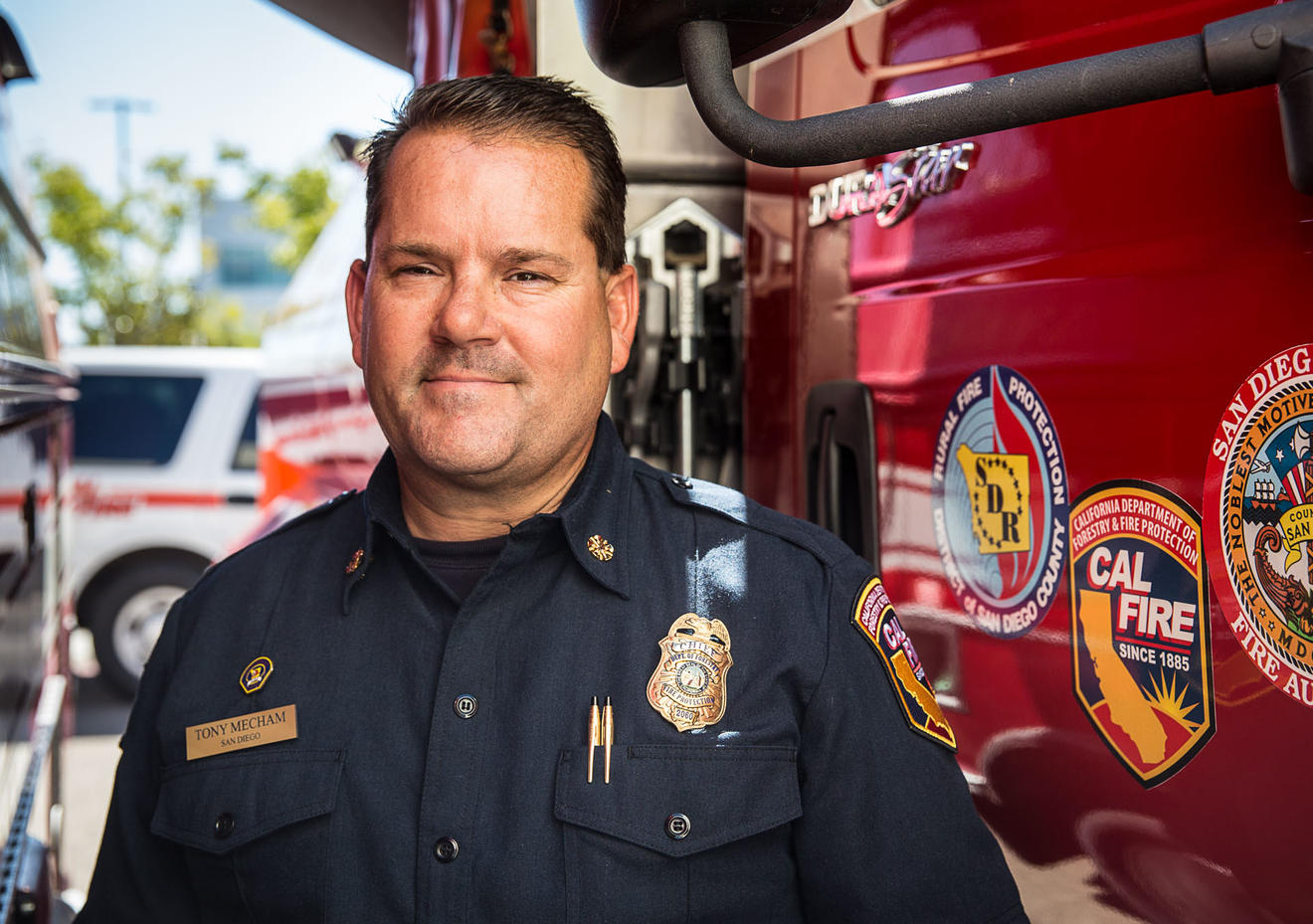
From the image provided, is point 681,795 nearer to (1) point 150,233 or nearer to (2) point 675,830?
(2) point 675,830

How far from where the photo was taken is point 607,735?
1359 mm

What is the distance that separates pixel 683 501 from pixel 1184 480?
660mm

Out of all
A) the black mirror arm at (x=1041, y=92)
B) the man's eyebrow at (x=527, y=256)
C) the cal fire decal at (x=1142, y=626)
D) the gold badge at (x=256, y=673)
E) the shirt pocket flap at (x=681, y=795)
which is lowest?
the shirt pocket flap at (x=681, y=795)

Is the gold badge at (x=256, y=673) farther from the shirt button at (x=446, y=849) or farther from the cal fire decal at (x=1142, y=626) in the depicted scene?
the cal fire decal at (x=1142, y=626)

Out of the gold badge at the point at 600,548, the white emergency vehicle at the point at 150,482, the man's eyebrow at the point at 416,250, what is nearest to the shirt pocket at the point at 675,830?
the gold badge at the point at 600,548

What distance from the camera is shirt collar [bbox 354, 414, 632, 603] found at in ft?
4.80

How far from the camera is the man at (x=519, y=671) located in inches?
52.1

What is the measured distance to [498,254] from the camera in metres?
1.46

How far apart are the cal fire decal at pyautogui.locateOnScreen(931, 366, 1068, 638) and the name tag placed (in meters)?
0.78

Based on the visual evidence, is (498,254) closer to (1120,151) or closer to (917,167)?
(917,167)

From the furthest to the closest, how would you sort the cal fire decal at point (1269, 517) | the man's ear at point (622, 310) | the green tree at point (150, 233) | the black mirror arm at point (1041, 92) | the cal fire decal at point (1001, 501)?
the green tree at point (150, 233)
the man's ear at point (622, 310)
the cal fire decal at point (1001, 501)
the cal fire decal at point (1269, 517)
the black mirror arm at point (1041, 92)

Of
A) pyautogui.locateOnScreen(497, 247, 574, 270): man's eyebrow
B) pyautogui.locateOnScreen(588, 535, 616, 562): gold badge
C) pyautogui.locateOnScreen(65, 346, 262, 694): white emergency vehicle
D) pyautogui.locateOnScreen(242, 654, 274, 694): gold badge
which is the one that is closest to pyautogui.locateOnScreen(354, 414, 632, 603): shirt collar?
pyautogui.locateOnScreen(588, 535, 616, 562): gold badge

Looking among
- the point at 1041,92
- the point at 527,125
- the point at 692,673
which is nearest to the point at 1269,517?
the point at 1041,92

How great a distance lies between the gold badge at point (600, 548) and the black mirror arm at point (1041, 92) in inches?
24.8
